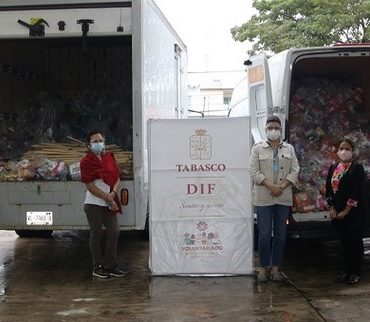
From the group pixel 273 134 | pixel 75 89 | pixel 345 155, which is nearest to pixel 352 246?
pixel 345 155

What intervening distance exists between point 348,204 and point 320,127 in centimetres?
164

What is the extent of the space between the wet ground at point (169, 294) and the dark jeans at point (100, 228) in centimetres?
29

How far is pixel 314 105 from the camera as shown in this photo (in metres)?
7.89

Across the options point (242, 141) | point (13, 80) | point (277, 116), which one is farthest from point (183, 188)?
point (13, 80)

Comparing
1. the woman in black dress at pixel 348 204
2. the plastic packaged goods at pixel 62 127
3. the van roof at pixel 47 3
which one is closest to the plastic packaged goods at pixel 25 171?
the plastic packaged goods at pixel 62 127

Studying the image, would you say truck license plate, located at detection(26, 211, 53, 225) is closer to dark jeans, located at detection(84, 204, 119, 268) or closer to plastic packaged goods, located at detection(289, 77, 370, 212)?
dark jeans, located at detection(84, 204, 119, 268)

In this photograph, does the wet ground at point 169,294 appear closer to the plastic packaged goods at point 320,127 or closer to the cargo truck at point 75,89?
the cargo truck at point 75,89

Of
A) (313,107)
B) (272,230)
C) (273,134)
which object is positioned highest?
(313,107)

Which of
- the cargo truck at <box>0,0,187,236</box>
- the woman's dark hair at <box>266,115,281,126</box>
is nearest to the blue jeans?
the woman's dark hair at <box>266,115,281,126</box>

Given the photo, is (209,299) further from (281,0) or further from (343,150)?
(281,0)

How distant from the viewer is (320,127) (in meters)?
7.78

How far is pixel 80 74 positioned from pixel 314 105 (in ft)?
11.3

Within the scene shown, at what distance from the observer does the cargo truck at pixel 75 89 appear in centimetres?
673

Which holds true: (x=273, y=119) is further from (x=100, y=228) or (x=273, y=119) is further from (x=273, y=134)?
(x=100, y=228)
